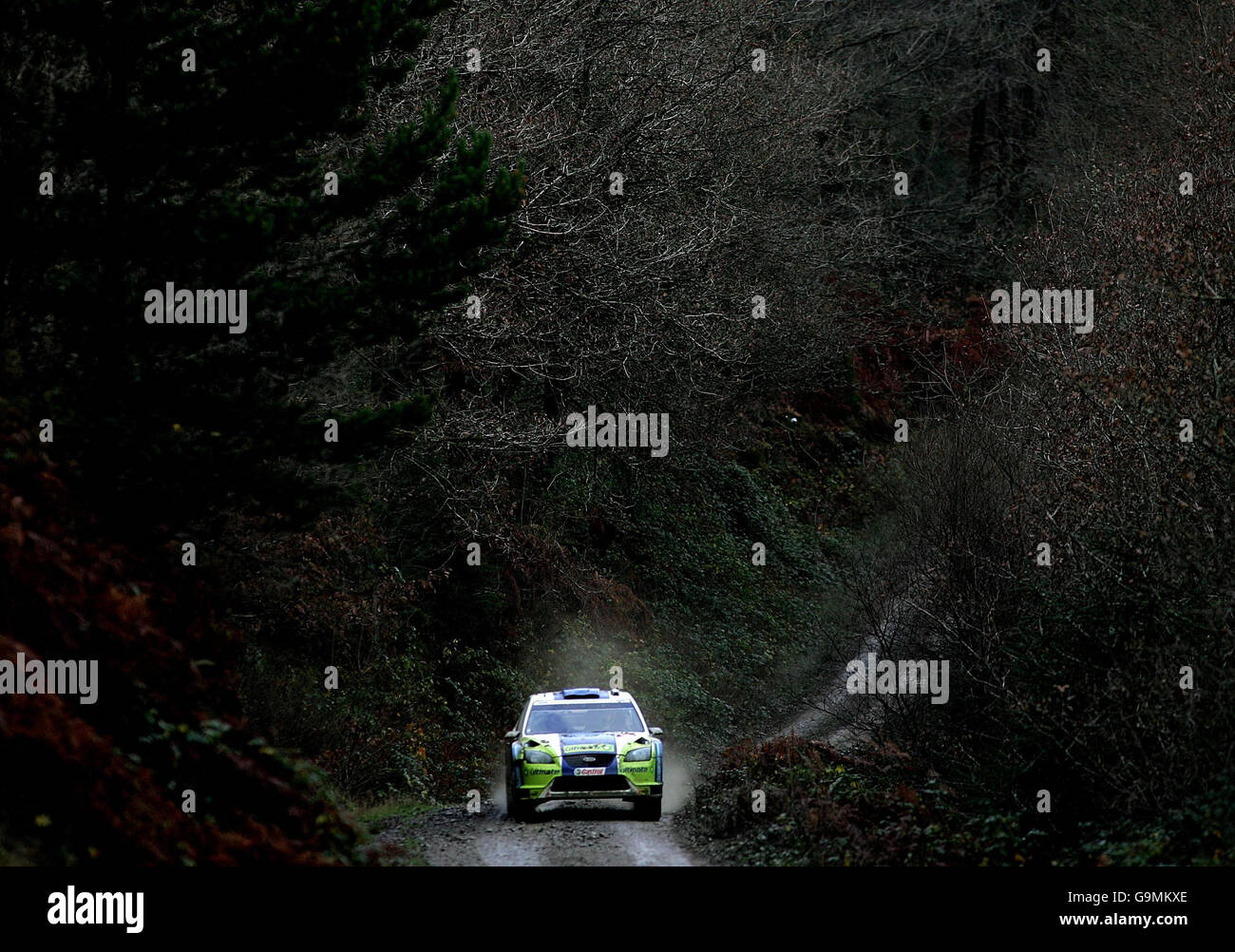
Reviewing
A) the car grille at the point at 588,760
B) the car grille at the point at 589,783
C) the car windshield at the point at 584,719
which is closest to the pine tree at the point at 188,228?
the car windshield at the point at 584,719

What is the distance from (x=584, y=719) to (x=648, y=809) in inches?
51.5

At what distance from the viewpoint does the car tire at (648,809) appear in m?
15.2

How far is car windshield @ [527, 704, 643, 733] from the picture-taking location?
15.2m

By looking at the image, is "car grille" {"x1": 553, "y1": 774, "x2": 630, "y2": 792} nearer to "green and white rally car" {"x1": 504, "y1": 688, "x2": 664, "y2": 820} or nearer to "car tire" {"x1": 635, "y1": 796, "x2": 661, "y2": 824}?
"green and white rally car" {"x1": 504, "y1": 688, "x2": 664, "y2": 820}

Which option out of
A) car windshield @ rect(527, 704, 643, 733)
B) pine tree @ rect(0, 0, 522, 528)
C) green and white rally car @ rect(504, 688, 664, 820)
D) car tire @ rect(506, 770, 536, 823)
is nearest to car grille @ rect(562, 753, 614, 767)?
green and white rally car @ rect(504, 688, 664, 820)

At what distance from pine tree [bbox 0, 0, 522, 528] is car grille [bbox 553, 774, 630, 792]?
4.46 metres

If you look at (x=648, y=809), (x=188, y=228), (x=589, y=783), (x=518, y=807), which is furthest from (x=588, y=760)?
(x=188, y=228)

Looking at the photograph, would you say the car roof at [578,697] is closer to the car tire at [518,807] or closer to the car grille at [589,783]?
the car tire at [518,807]

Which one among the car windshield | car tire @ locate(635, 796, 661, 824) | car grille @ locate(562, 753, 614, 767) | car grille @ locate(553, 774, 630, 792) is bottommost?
car tire @ locate(635, 796, 661, 824)

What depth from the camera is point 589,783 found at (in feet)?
47.8

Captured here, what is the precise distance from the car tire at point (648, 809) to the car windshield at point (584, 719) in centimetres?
84
